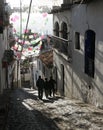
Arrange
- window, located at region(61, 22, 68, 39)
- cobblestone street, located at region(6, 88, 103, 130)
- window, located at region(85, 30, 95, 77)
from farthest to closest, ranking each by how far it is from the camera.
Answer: window, located at region(61, 22, 68, 39) → window, located at region(85, 30, 95, 77) → cobblestone street, located at region(6, 88, 103, 130)

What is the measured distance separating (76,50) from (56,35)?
6457mm

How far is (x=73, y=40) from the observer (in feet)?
59.5

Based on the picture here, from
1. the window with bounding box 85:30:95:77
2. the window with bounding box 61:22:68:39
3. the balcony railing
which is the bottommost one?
the window with bounding box 85:30:95:77

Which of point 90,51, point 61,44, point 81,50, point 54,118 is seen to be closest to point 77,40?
point 81,50

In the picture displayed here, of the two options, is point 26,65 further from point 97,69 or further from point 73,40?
point 97,69

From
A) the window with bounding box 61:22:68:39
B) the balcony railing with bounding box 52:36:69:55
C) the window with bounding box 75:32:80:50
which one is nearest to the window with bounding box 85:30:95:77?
the window with bounding box 75:32:80:50

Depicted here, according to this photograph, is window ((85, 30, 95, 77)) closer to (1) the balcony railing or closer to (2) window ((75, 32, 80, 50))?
(2) window ((75, 32, 80, 50))

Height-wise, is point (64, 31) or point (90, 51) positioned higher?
point (64, 31)

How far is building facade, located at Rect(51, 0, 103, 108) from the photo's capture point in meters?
13.4

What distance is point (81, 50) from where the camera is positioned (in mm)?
16312

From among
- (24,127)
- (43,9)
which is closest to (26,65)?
(43,9)

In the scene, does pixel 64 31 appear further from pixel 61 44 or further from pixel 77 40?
pixel 77 40

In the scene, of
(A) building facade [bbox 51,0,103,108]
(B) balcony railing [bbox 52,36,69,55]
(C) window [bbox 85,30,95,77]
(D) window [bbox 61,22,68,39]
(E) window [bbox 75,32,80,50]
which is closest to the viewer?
(A) building facade [bbox 51,0,103,108]

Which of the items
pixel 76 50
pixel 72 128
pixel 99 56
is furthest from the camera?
pixel 76 50
